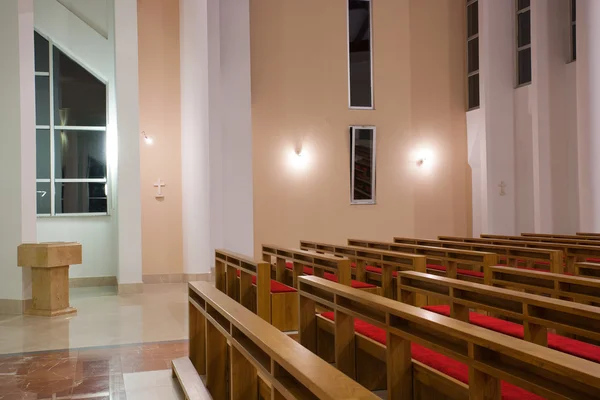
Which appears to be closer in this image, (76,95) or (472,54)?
(76,95)

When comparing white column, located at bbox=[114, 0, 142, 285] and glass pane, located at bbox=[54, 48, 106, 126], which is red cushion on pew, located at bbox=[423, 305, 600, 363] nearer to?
white column, located at bbox=[114, 0, 142, 285]

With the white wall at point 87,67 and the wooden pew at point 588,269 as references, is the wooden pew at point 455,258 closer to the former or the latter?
the wooden pew at point 588,269

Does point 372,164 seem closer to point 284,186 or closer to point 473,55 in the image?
point 284,186

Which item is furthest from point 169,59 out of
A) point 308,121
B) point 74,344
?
point 74,344

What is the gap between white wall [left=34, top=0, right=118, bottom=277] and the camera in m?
9.52

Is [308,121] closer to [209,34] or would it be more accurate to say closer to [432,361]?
[209,34]

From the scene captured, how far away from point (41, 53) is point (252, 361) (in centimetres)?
864

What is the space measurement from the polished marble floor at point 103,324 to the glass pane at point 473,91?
6936 mm

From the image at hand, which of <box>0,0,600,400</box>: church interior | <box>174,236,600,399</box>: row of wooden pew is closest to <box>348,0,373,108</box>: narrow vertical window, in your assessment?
<box>0,0,600,400</box>: church interior

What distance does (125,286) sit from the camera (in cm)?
865

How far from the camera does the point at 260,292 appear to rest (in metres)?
4.77

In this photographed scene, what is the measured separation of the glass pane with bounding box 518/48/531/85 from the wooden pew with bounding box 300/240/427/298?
20.8 feet

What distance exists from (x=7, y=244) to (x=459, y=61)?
29.1 ft

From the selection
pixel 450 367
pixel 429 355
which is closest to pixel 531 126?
pixel 429 355
